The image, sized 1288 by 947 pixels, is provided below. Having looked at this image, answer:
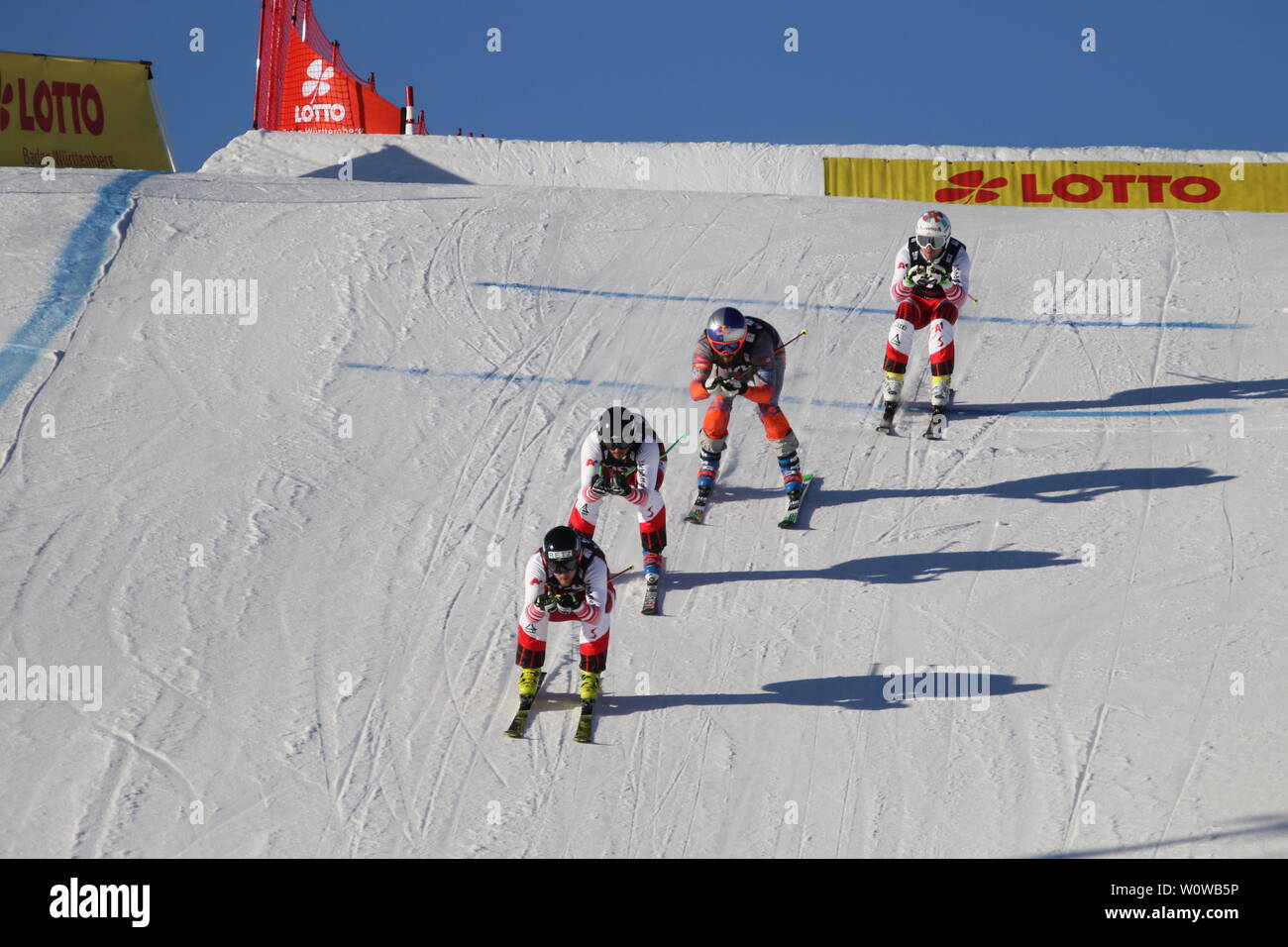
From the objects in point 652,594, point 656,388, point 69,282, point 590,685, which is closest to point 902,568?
point 652,594

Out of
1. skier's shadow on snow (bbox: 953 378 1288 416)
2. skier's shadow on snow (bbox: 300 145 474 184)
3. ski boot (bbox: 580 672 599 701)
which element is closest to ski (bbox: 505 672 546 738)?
ski boot (bbox: 580 672 599 701)

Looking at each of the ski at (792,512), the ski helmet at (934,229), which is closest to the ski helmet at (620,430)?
the ski at (792,512)

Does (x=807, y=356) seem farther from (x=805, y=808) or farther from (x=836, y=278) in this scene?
(x=805, y=808)

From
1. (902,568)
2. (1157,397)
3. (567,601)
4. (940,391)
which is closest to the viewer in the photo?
(567,601)

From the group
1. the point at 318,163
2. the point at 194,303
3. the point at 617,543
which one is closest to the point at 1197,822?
the point at 617,543

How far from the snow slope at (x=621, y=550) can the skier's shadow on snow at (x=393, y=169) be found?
4957mm

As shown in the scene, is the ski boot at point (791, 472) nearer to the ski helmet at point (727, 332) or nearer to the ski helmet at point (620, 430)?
the ski helmet at point (727, 332)

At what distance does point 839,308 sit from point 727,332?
4.57m

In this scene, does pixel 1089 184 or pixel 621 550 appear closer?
pixel 621 550

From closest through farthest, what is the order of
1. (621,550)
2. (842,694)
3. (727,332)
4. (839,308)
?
(842,694)
(727,332)
(621,550)
(839,308)

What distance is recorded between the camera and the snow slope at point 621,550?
8.50 metres

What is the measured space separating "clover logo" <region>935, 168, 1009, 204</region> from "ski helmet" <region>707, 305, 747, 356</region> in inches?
418

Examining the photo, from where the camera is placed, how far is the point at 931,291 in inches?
476

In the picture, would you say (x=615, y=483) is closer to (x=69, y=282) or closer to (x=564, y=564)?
(x=564, y=564)
